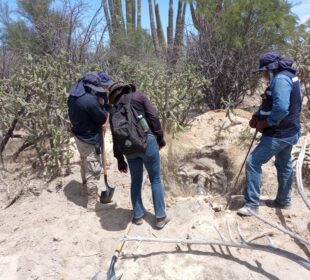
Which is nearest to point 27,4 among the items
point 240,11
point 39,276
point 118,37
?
point 118,37

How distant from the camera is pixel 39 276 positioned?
145 inches

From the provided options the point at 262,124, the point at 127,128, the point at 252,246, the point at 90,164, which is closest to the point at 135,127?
the point at 127,128

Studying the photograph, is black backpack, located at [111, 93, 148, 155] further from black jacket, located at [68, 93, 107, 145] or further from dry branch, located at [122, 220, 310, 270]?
dry branch, located at [122, 220, 310, 270]

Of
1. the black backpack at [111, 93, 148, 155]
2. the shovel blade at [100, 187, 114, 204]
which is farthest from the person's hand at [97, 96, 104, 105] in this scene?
the shovel blade at [100, 187, 114, 204]

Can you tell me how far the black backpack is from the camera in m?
3.68

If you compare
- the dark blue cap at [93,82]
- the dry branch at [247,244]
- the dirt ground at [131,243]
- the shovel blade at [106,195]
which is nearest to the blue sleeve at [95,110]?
the dark blue cap at [93,82]

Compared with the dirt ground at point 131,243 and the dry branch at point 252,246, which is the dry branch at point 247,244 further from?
the dirt ground at point 131,243

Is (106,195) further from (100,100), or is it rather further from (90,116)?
(100,100)

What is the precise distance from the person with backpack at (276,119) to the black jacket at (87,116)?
5.51 ft

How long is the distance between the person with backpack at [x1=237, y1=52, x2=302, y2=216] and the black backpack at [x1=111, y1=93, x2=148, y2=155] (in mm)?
1203

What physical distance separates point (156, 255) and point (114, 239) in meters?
0.57

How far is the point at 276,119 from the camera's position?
375 centimetres

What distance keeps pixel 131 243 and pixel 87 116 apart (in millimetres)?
1456

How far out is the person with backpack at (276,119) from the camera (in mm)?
3699
